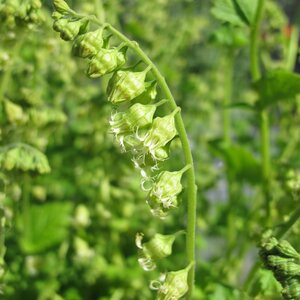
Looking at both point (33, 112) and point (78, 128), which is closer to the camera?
point (33, 112)

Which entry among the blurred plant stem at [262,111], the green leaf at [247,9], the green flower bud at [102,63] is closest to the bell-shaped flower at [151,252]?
the green flower bud at [102,63]

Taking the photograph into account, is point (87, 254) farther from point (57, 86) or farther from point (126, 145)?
point (126, 145)

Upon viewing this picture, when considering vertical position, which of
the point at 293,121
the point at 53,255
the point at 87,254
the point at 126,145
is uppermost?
the point at 126,145

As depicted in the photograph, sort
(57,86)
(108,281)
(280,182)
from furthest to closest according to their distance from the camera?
1. (57,86)
2. (108,281)
3. (280,182)

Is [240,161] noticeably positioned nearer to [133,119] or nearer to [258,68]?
[258,68]

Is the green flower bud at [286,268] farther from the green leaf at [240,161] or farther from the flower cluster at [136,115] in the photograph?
the green leaf at [240,161]

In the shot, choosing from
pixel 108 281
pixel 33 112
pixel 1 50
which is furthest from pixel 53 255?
pixel 1 50

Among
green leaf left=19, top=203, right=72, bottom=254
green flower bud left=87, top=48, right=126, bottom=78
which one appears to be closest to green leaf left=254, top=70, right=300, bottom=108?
green flower bud left=87, top=48, right=126, bottom=78

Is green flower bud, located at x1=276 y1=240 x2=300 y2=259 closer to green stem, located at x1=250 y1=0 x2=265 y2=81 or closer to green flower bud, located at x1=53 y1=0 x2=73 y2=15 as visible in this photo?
green flower bud, located at x1=53 y1=0 x2=73 y2=15
